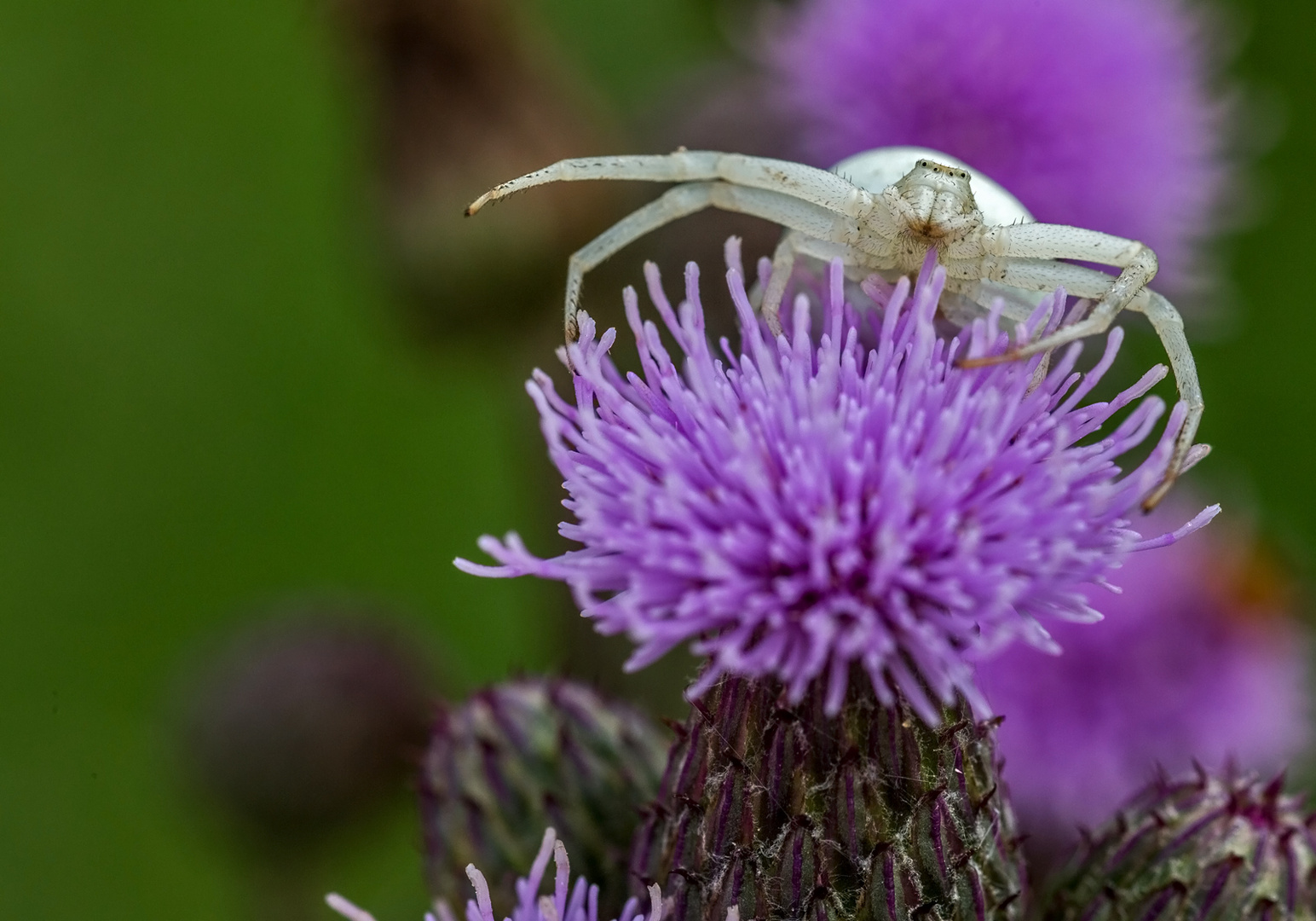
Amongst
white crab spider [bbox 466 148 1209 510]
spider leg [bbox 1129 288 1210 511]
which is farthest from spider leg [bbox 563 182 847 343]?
spider leg [bbox 1129 288 1210 511]

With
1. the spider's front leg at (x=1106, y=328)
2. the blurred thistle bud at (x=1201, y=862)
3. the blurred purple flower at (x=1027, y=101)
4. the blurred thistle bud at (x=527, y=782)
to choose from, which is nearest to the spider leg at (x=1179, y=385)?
the spider's front leg at (x=1106, y=328)

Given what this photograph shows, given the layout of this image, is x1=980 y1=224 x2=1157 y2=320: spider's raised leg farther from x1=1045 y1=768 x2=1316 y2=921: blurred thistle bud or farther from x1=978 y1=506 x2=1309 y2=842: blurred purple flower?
x1=978 y1=506 x2=1309 y2=842: blurred purple flower

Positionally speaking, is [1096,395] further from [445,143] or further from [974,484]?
[974,484]

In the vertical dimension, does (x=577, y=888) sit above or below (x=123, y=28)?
below

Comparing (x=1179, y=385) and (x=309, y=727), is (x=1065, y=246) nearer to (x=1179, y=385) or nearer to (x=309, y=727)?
(x=1179, y=385)

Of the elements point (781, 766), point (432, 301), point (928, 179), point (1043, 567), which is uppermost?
point (432, 301)

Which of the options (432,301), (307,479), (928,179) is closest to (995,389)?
(928,179)
